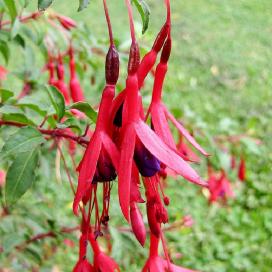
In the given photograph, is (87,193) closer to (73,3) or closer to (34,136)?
(34,136)

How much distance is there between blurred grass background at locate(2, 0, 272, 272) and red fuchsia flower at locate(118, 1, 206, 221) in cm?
74

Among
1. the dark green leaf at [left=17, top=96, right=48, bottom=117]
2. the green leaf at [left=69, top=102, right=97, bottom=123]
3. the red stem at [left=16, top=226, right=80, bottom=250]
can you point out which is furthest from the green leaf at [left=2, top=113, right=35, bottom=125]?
the red stem at [left=16, top=226, right=80, bottom=250]

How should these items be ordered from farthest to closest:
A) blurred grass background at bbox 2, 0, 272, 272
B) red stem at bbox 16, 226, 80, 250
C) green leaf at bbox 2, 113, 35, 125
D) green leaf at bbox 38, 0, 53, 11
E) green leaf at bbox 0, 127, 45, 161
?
blurred grass background at bbox 2, 0, 272, 272 → red stem at bbox 16, 226, 80, 250 → green leaf at bbox 2, 113, 35, 125 → green leaf at bbox 0, 127, 45, 161 → green leaf at bbox 38, 0, 53, 11

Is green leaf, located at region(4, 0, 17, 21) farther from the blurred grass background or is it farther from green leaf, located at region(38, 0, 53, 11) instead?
the blurred grass background

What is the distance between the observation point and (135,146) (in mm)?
614

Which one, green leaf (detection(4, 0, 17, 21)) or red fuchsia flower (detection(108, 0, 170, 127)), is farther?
green leaf (detection(4, 0, 17, 21))

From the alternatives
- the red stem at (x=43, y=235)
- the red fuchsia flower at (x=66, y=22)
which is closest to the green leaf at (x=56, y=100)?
the red fuchsia flower at (x=66, y=22)

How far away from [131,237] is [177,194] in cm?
154

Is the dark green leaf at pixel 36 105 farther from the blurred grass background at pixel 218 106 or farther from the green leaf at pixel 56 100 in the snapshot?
the blurred grass background at pixel 218 106

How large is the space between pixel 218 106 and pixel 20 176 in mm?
2881

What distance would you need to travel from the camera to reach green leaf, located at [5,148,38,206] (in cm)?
86

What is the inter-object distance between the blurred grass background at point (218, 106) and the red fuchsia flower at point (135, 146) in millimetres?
743

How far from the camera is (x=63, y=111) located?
84 cm

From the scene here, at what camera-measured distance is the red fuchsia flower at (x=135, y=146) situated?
58cm
